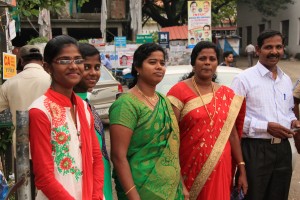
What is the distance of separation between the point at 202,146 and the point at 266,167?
72 cm

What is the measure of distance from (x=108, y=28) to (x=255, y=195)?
69.1 ft

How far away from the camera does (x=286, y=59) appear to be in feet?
87.2

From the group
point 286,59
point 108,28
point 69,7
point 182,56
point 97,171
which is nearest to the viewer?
point 97,171

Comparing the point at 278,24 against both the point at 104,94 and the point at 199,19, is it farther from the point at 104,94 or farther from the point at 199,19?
the point at 104,94

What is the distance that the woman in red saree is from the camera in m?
A: 2.75

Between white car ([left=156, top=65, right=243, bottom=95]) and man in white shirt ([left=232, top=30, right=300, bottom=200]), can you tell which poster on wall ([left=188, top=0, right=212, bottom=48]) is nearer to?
white car ([left=156, top=65, right=243, bottom=95])

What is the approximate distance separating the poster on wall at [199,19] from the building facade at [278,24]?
13.9 m

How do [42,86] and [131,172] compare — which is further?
[42,86]

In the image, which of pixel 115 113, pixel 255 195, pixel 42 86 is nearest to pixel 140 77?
pixel 115 113

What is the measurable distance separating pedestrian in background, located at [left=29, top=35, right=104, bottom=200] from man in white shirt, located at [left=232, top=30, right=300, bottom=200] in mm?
1426

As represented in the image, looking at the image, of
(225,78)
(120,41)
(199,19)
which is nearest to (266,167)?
(225,78)

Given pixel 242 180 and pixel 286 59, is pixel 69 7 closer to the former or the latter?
pixel 286 59

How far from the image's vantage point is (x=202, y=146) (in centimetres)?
275

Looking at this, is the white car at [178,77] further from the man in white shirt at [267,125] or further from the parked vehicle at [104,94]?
the parked vehicle at [104,94]
